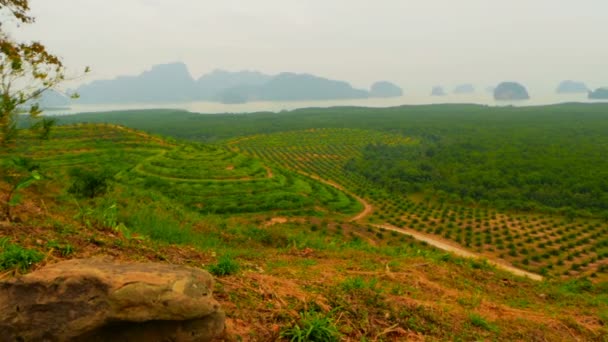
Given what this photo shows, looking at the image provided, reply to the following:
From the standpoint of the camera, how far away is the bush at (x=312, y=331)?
5.10 metres

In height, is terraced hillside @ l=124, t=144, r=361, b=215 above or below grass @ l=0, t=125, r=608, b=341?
below

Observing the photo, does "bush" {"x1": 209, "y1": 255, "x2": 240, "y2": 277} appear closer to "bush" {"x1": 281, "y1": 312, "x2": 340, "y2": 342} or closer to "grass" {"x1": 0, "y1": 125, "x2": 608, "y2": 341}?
"grass" {"x1": 0, "y1": 125, "x2": 608, "y2": 341}

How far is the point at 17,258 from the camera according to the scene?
580 cm

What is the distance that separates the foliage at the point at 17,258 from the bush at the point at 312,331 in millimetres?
4745

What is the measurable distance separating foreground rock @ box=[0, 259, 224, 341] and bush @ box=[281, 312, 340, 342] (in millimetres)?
1125

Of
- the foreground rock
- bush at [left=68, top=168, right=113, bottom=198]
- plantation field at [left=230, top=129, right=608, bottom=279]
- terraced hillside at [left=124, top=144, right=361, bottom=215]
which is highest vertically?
the foreground rock

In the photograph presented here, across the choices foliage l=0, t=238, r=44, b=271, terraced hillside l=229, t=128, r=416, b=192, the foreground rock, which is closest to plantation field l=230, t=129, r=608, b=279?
terraced hillside l=229, t=128, r=416, b=192

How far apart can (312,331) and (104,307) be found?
3.04 meters

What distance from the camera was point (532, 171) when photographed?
6469 cm

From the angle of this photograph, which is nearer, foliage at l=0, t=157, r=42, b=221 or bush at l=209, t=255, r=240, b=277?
bush at l=209, t=255, r=240, b=277

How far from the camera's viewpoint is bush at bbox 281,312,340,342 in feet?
16.7

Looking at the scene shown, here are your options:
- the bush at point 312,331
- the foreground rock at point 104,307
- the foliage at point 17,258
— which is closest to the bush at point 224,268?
the foreground rock at point 104,307

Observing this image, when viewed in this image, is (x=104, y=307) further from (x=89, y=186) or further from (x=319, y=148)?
(x=319, y=148)

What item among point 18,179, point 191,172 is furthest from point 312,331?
point 191,172
